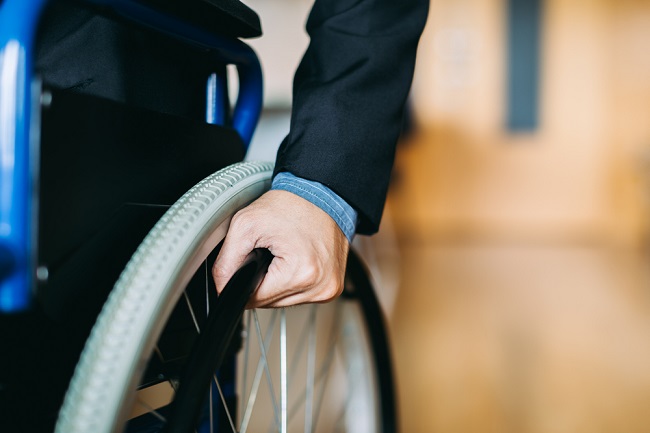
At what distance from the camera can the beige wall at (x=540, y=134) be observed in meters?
4.18

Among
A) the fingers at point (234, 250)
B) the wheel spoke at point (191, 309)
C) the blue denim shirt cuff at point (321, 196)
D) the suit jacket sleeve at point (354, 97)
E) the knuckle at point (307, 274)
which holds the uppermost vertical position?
the suit jacket sleeve at point (354, 97)

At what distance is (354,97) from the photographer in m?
0.58

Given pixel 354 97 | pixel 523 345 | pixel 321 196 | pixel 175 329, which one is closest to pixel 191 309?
pixel 175 329

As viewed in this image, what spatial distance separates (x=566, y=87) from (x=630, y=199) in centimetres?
100

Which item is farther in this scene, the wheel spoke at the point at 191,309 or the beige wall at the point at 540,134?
the beige wall at the point at 540,134

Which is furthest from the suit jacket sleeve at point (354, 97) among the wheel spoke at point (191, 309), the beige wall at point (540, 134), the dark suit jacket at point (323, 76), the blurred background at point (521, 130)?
the beige wall at point (540, 134)

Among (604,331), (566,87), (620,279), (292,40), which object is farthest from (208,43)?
(566,87)

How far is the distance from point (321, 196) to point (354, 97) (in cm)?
12

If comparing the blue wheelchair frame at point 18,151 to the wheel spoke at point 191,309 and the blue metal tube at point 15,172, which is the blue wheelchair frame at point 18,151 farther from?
the wheel spoke at point 191,309

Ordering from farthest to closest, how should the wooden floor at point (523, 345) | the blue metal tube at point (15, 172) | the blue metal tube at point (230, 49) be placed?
1. the wooden floor at point (523, 345)
2. the blue metal tube at point (230, 49)
3. the blue metal tube at point (15, 172)

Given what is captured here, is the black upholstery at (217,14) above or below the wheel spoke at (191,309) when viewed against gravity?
above

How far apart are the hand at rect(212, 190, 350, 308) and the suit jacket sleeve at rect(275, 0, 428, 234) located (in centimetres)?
6

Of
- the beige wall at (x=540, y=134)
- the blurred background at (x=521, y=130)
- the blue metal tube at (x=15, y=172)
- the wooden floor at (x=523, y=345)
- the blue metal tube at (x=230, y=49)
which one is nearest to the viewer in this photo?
the blue metal tube at (x=15, y=172)

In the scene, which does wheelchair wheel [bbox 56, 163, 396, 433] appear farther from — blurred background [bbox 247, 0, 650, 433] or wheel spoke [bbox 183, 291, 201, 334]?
blurred background [bbox 247, 0, 650, 433]
